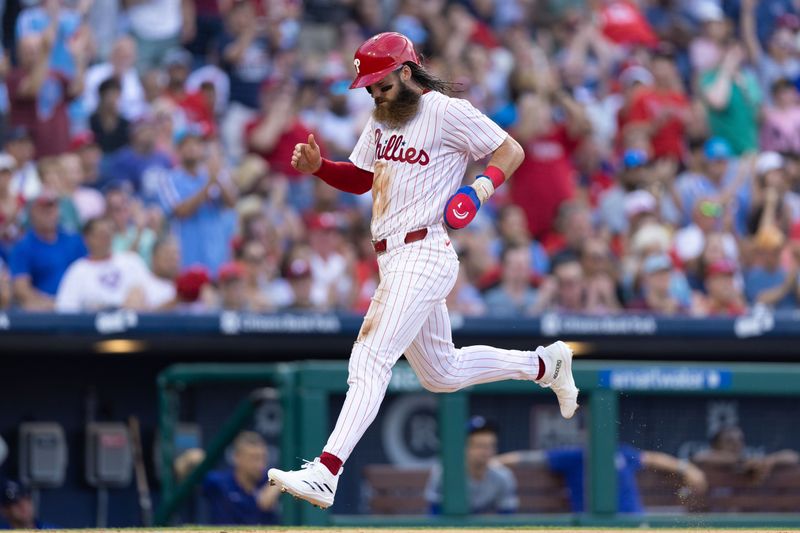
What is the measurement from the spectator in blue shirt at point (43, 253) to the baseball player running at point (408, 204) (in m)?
3.71

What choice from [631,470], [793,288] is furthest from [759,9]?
[631,470]

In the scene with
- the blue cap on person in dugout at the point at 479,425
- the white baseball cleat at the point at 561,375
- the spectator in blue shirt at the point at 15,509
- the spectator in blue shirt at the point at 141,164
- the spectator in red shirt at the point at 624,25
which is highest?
the spectator in red shirt at the point at 624,25

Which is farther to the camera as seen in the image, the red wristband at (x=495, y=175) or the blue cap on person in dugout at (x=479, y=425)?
the blue cap on person in dugout at (x=479, y=425)

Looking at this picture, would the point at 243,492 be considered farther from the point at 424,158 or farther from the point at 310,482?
the point at 424,158

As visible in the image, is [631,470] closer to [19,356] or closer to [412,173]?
[412,173]

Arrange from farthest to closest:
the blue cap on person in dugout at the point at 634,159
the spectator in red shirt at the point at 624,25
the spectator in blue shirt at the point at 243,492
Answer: the spectator in red shirt at the point at 624,25
the blue cap on person in dugout at the point at 634,159
the spectator in blue shirt at the point at 243,492

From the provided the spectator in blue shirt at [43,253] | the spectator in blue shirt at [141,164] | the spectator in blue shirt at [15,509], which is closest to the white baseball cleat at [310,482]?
the spectator in blue shirt at [15,509]

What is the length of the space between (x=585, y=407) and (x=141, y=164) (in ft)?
12.9

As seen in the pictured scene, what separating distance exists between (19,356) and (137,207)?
1310 mm

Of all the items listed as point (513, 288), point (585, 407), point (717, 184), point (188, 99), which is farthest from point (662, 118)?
point (585, 407)

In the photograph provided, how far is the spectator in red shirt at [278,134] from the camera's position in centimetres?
1099

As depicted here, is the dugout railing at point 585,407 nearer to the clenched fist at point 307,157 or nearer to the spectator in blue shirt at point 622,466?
the spectator in blue shirt at point 622,466

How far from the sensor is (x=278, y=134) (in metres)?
11.0

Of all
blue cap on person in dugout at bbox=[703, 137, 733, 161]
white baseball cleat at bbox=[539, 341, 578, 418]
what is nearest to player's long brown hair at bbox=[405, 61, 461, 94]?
white baseball cleat at bbox=[539, 341, 578, 418]
